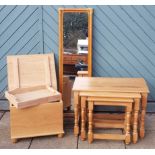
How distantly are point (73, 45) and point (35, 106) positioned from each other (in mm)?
1358

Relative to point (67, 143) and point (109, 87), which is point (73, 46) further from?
point (67, 143)

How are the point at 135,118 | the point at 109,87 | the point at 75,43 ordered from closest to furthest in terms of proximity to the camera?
the point at 135,118, the point at 109,87, the point at 75,43

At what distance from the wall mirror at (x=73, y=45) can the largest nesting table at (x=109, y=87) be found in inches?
14.7

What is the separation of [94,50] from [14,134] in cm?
208

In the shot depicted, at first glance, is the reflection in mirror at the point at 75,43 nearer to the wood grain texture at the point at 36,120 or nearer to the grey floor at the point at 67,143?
the wood grain texture at the point at 36,120

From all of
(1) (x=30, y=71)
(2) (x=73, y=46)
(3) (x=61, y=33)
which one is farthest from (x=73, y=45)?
(1) (x=30, y=71)

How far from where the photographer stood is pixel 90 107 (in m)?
4.80

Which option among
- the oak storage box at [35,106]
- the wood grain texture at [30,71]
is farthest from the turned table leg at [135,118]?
the wood grain texture at [30,71]

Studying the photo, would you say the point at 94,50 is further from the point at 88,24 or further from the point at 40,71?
the point at 40,71

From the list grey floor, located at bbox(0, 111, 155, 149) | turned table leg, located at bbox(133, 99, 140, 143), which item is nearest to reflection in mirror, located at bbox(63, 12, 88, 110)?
grey floor, located at bbox(0, 111, 155, 149)

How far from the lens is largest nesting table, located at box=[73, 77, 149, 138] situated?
481cm

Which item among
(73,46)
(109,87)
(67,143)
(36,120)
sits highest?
(73,46)

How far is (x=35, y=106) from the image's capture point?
16.2 ft
